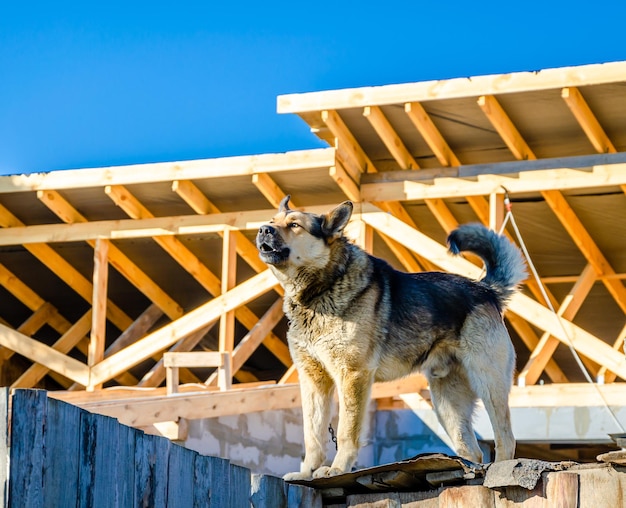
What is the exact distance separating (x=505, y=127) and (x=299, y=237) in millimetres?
5758

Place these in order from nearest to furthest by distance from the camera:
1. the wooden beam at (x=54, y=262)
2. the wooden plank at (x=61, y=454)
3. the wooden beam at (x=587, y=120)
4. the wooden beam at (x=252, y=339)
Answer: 1. the wooden plank at (x=61, y=454)
2. the wooden beam at (x=587, y=120)
3. the wooden beam at (x=252, y=339)
4. the wooden beam at (x=54, y=262)

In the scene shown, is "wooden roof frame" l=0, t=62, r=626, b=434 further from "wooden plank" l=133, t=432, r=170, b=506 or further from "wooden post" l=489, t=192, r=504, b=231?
"wooden plank" l=133, t=432, r=170, b=506

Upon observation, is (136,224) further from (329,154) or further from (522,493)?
(522,493)

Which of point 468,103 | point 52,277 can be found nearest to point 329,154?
point 468,103

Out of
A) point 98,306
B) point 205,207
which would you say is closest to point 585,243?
point 205,207

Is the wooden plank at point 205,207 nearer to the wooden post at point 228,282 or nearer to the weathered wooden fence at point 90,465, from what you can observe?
the wooden post at point 228,282

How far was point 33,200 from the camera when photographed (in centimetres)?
1404

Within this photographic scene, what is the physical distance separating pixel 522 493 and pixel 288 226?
235cm

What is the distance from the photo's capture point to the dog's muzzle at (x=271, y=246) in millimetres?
6367

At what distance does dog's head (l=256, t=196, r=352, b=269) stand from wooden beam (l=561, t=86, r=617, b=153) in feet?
16.9

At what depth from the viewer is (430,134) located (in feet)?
39.7

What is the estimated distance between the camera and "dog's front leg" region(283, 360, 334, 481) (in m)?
6.07

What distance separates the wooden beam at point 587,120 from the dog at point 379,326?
4446mm

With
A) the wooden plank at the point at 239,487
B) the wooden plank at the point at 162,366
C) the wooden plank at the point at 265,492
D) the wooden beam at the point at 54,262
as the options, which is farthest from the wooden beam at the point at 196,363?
the wooden plank at the point at 239,487
